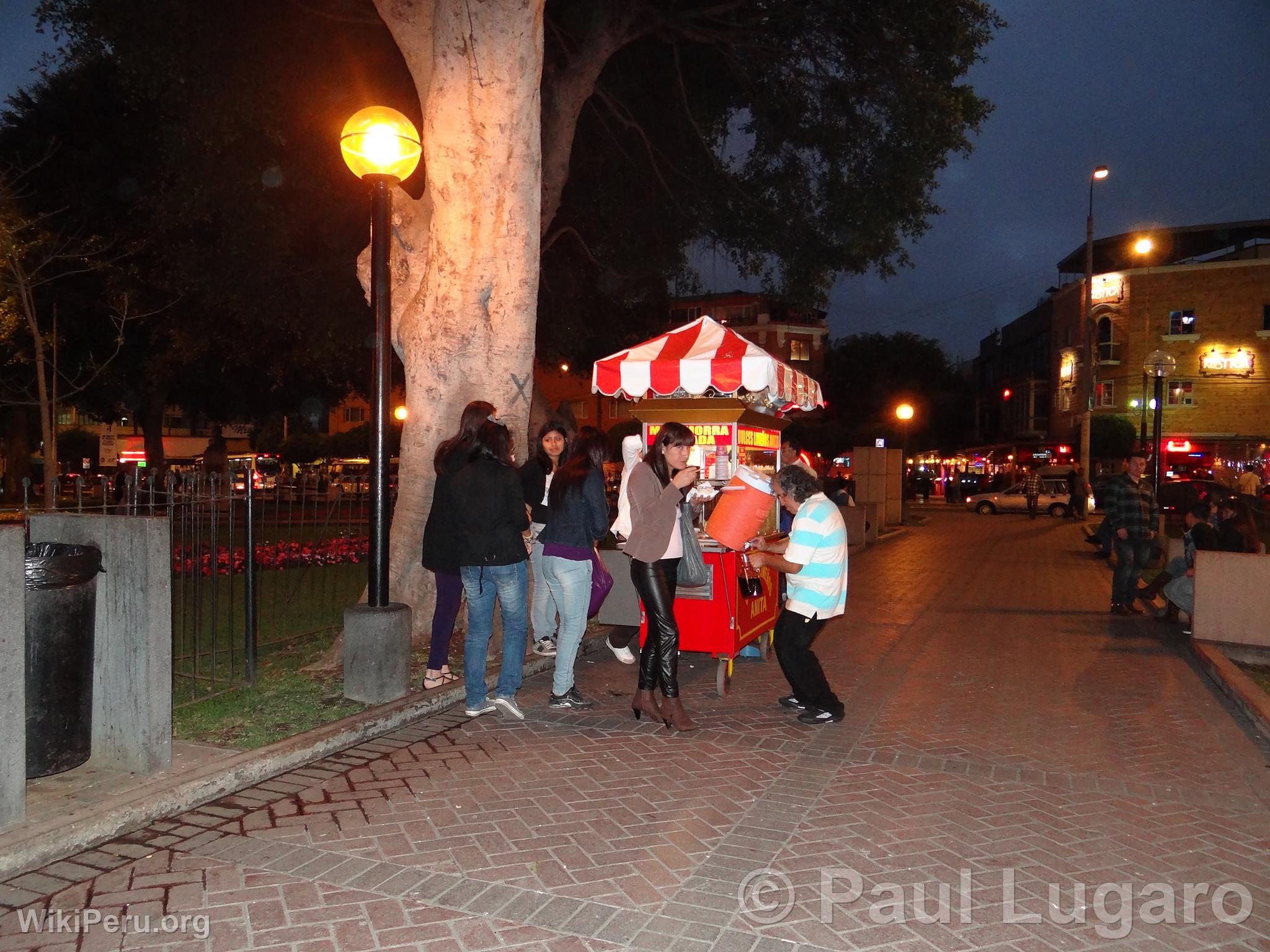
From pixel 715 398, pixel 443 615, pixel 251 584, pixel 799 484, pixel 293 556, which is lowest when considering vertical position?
pixel 293 556

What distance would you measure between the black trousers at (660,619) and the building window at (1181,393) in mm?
41992

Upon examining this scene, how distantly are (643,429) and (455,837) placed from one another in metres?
5.42

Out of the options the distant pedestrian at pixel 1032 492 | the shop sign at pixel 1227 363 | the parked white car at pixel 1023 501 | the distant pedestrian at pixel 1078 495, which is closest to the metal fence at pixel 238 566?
the distant pedestrian at pixel 1078 495

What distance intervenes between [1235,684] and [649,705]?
4704 millimetres

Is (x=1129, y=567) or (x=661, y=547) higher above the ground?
(x=661, y=547)

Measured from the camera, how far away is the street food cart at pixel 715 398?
805cm

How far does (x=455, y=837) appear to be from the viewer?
414 cm

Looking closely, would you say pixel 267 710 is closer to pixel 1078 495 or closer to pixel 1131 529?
pixel 1131 529

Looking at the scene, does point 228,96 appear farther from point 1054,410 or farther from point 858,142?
point 1054,410

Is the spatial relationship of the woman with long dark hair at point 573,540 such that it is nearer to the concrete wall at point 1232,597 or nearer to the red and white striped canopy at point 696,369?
the red and white striped canopy at point 696,369

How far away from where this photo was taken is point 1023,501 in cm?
3484

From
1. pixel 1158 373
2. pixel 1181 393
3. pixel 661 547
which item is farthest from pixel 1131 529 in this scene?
pixel 1181 393

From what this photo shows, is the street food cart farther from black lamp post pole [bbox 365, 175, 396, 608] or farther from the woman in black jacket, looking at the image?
black lamp post pole [bbox 365, 175, 396, 608]

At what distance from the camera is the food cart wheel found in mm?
6781
